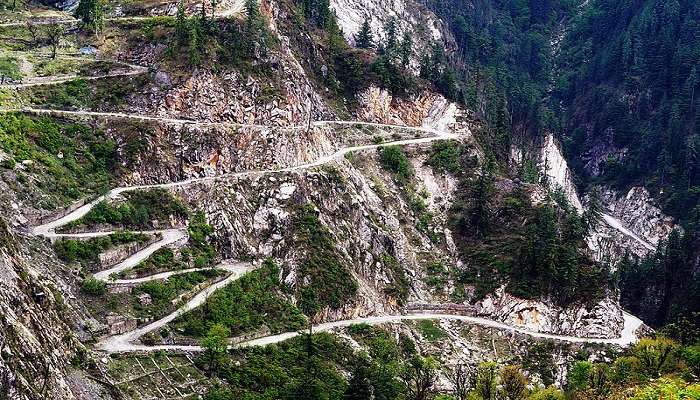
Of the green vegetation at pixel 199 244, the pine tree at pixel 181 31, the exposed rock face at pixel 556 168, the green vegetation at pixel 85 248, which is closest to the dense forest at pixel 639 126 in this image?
the exposed rock face at pixel 556 168

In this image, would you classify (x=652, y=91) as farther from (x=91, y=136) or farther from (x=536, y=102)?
(x=91, y=136)

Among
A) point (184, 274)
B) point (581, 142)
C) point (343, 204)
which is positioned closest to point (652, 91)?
point (581, 142)

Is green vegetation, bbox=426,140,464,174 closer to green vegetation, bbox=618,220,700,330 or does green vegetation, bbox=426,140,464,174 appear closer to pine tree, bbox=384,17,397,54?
pine tree, bbox=384,17,397,54

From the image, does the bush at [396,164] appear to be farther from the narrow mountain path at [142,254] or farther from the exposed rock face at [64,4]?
the exposed rock face at [64,4]

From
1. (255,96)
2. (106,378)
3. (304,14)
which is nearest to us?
(106,378)

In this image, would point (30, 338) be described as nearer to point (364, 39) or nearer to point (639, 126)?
point (364, 39)

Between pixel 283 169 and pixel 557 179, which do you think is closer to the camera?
pixel 283 169
